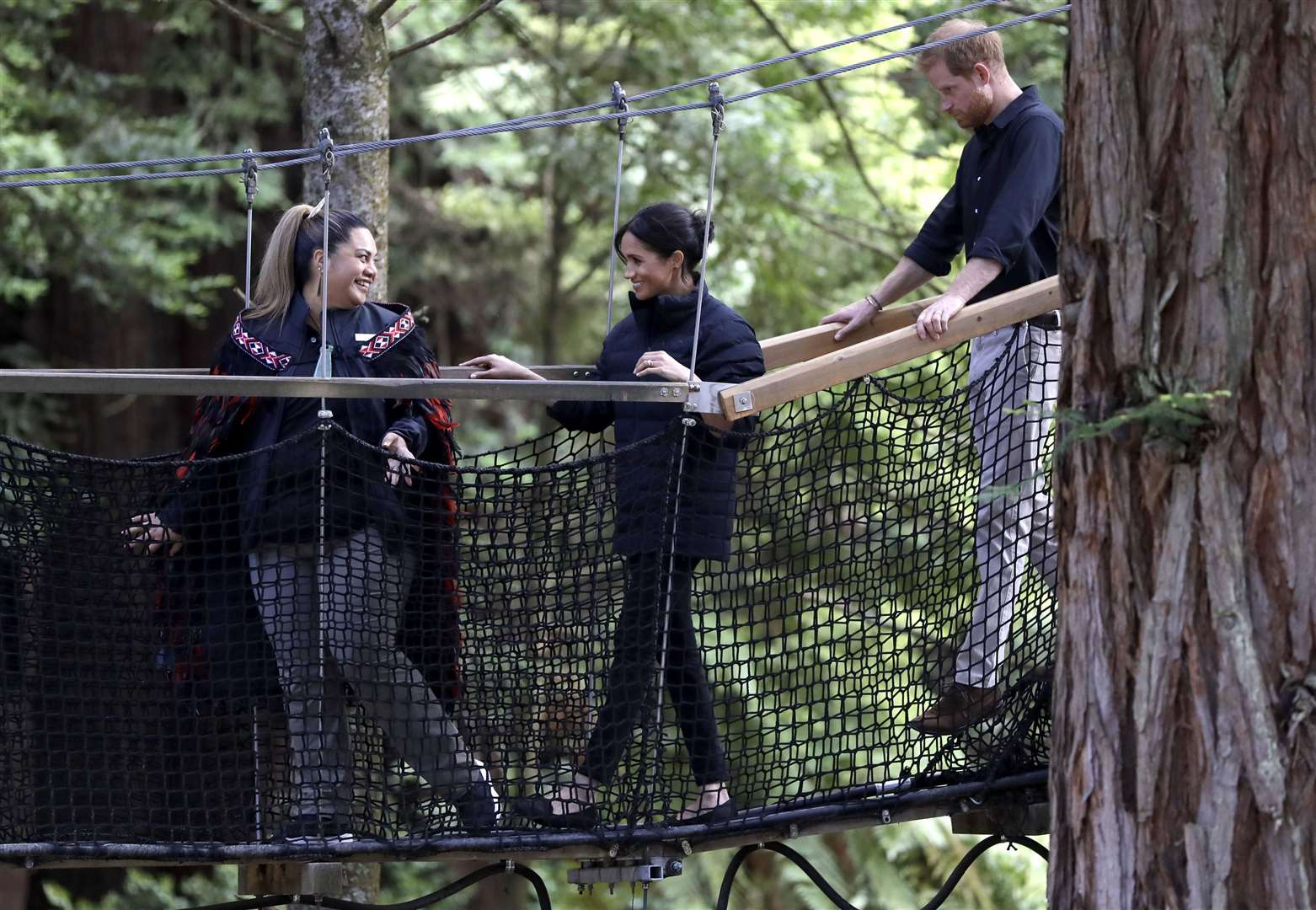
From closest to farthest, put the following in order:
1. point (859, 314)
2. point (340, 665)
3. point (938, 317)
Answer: point (938, 317)
point (340, 665)
point (859, 314)

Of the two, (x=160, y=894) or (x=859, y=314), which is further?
(x=160, y=894)

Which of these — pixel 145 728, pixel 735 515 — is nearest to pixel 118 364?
pixel 145 728

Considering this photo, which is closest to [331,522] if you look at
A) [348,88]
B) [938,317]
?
[938,317]

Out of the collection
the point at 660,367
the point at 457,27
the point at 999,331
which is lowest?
the point at 660,367

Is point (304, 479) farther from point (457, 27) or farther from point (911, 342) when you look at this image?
point (457, 27)

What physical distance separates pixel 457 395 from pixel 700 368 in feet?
1.62

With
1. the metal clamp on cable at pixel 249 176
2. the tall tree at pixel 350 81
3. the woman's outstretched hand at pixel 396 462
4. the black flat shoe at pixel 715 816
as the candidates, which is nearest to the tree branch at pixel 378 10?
the tall tree at pixel 350 81

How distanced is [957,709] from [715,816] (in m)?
0.50

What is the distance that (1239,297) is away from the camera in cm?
209

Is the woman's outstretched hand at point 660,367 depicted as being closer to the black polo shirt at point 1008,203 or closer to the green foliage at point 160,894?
the black polo shirt at point 1008,203

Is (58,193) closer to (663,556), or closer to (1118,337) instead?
(663,556)

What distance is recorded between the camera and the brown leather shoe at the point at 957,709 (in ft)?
10.1

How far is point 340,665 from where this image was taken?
2.99 meters

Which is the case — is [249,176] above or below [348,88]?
below
